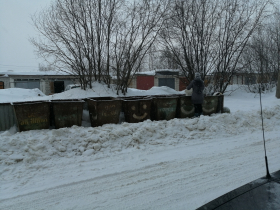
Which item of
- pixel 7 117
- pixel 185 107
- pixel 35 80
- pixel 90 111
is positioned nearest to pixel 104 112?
pixel 90 111

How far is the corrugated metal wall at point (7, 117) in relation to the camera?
5375 mm

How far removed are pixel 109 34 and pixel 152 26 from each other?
7.29ft

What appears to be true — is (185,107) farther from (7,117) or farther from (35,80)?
(35,80)

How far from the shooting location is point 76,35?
9758mm

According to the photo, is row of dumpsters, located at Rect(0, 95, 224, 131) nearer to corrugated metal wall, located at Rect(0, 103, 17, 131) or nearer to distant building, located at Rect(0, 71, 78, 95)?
corrugated metal wall, located at Rect(0, 103, 17, 131)

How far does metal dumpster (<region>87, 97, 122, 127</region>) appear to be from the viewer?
19.4 ft

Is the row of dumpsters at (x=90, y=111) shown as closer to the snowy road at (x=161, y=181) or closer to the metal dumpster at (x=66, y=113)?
the metal dumpster at (x=66, y=113)

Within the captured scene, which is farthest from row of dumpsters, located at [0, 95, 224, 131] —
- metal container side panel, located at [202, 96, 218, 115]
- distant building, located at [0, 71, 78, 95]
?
distant building, located at [0, 71, 78, 95]

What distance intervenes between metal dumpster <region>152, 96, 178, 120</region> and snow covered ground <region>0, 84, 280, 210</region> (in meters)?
0.95

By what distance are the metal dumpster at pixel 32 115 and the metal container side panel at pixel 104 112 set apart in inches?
47.8

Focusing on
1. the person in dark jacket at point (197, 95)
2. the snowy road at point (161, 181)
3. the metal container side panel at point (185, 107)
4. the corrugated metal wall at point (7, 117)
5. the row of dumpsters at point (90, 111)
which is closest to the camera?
the snowy road at point (161, 181)

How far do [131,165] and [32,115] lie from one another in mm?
3048

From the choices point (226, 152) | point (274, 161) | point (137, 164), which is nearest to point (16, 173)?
point (137, 164)

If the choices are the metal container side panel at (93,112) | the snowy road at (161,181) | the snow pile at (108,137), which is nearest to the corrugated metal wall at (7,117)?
the snow pile at (108,137)
